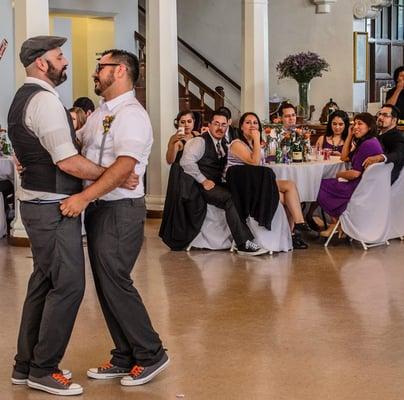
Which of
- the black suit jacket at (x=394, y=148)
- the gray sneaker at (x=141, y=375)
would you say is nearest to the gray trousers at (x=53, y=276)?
the gray sneaker at (x=141, y=375)

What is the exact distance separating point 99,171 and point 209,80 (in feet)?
40.2

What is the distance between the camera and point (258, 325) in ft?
18.8

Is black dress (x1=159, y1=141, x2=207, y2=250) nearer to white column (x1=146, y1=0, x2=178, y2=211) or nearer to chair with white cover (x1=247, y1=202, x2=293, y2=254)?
chair with white cover (x1=247, y1=202, x2=293, y2=254)

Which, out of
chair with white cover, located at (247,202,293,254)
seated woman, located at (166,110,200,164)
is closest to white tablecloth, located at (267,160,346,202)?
chair with white cover, located at (247,202,293,254)

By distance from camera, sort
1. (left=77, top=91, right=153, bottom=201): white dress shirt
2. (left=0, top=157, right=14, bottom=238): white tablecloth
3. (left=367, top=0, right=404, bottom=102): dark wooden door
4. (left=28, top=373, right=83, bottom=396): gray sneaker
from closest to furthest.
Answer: (left=77, top=91, right=153, bottom=201): white dress shirt
(left=28, top=373, right=83, bottom=396): gray sneaker
(left=0, top=157, right=14, bottom=238): white tablecloth
(left=367, top=0, right=404, bottom=102): dark wooden door

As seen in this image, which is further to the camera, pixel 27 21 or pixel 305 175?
pixel 305 175

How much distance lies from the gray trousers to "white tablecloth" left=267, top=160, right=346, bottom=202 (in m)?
4.49

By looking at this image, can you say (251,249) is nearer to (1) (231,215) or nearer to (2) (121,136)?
(1) (231,215)

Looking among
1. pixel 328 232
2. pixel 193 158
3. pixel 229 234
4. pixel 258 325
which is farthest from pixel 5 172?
pixel 258 325

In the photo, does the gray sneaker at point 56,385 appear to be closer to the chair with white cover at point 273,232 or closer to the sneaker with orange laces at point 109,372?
the sneaker with orange laces at point 109,372

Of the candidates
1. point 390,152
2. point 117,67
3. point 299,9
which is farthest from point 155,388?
point 299,9

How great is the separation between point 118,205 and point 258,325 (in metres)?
1.72

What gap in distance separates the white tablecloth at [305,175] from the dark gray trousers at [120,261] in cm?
434

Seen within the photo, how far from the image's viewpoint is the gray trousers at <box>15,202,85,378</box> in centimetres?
430
